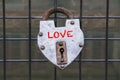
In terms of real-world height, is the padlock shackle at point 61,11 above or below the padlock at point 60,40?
above

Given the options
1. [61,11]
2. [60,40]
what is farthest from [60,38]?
[61,11]

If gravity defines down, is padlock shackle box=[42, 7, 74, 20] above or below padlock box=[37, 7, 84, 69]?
above

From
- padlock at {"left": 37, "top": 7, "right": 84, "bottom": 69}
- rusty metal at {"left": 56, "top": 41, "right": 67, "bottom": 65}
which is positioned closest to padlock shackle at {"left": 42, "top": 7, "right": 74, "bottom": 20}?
padlock at {"left": 37, "top": 7, "right": 84, "bottom": 69}

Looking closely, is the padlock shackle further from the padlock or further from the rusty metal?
the rusty metal

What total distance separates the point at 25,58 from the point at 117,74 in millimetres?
586

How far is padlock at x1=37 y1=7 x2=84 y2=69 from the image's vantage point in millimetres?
2309

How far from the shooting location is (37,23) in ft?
8.78

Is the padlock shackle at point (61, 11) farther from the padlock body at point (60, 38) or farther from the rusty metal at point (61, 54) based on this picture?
the rusty metal at point (61, 54)

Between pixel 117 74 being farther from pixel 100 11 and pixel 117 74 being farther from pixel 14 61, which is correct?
pixel 14 61

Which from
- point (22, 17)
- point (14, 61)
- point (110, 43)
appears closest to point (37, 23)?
point (22, 17)

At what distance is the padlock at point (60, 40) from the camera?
231cm

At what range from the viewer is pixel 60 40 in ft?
7.66

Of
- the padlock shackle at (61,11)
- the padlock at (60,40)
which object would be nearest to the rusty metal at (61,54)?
the padlock at (60,40)

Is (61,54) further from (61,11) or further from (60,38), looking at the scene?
(61,11)
